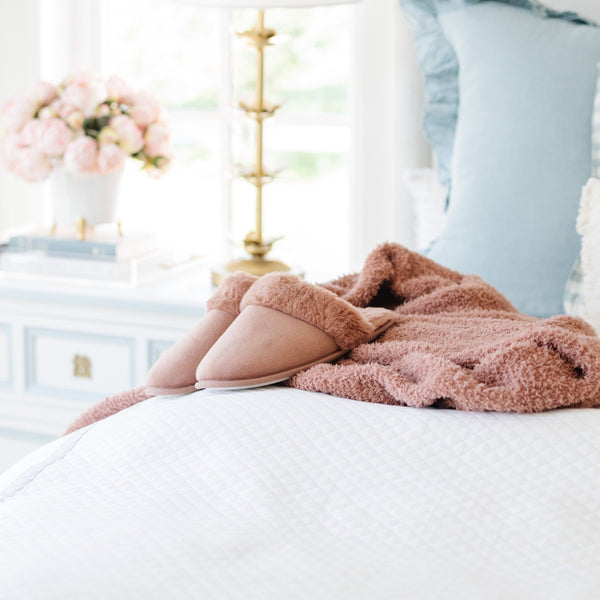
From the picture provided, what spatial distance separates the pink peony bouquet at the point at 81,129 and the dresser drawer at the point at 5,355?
344mm

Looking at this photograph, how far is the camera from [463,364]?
919 mm

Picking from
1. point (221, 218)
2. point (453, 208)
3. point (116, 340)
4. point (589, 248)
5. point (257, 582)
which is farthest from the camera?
point (221, 218)

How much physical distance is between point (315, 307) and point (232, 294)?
0.13 meters

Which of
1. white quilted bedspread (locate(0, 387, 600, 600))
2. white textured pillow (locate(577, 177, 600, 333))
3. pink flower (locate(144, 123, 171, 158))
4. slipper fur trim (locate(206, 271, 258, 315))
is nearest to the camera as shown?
white quilted bedspread (locate(0, 387, 600, 600))

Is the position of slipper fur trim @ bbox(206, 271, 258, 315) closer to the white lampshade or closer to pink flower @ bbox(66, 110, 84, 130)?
the white lampshade

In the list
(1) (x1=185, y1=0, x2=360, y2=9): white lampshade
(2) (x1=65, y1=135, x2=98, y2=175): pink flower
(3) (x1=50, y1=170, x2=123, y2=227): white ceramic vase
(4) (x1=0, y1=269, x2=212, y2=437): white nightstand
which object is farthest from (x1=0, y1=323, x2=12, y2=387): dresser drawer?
(1) (x1=185, y1=0, x2=360, y2=9): white lampshade

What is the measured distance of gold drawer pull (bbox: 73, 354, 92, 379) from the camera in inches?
75.7

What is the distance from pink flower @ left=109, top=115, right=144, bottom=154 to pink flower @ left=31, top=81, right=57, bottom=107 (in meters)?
0.15

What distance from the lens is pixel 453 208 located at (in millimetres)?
1588

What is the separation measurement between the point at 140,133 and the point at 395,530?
1464 mm

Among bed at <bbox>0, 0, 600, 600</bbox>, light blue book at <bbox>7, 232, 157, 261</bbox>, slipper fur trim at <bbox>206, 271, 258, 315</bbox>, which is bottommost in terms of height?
bed at <bbox>0, 0, 600, 600</bbox>

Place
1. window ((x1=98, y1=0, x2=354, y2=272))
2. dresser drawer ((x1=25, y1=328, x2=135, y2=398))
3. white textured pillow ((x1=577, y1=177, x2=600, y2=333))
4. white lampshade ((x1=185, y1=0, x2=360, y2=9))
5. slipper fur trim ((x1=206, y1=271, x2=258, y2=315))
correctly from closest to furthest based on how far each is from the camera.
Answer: slipper fur trim ((x1=206, y1=271, x2=258, y2=315))
white textured pillow ((x1=577, y1=177, x2=600, y2=333))
white lampshade ((x1=185, y1=0, x2=360, y2=9))
dresser drawer ((x1=25, y1=328, x2=135, y2=398))
window ((x1=98, y1=0, x2=354, y2=272))

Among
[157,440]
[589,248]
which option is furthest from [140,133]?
[157,440]

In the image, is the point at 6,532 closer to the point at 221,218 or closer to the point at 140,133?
the point at 140,133
